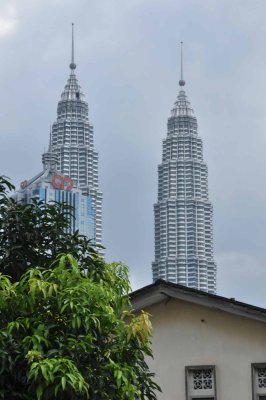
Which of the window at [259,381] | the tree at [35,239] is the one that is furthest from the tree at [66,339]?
the window at [259,381]

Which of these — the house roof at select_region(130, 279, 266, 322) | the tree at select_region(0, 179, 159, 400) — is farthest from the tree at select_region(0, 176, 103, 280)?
the house roof at select_region(130, 279, 266, 322)

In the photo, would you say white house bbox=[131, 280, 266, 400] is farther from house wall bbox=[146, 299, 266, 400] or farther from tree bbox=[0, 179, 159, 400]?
tree bbox=[0, 179, 159, 400]

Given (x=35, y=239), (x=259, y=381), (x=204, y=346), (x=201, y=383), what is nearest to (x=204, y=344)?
(x=204, y=346)

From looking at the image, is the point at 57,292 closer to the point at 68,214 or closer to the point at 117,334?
the point at 117,334

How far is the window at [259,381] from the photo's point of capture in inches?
760

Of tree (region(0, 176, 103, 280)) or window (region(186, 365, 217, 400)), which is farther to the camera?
window (region(186, 365, 217, 400))

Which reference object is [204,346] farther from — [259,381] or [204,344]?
[259,381]

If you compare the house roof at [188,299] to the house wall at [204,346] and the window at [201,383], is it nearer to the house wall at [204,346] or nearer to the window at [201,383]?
the house wall at [204,346]

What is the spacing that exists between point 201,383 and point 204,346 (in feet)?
2.13

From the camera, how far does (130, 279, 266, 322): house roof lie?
19.6 meters

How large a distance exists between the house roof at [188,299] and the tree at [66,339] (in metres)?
2.73

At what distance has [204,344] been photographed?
1994 cm

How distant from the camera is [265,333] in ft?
64.5

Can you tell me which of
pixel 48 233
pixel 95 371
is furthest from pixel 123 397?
pixel 48 233
